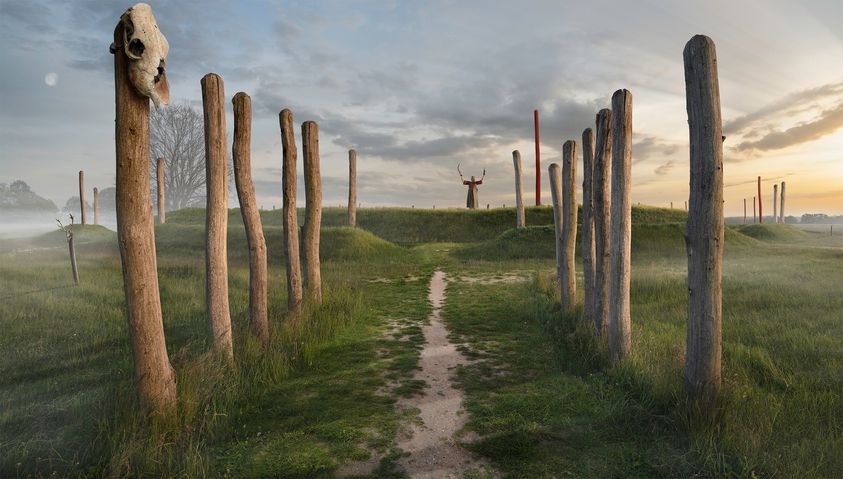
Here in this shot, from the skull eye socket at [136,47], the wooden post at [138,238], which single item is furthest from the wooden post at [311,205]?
the skull eye socket at [136,47]

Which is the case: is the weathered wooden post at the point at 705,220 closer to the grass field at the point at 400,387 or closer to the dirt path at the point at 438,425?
the grass field at the point at 400,387

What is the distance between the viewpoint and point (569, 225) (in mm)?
10727

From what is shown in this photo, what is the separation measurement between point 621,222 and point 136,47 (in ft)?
20.5

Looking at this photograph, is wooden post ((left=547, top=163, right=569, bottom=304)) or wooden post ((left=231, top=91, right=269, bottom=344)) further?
wooden post ((left=547, top=163, right=569, bottom=304))

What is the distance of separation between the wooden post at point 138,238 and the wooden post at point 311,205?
20.2 ft

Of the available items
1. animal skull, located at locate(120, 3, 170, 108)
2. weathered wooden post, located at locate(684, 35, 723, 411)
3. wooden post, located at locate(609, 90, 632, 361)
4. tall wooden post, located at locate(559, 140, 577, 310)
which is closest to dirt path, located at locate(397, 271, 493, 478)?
wooden post, located at locate(609, 90, 632, 361)

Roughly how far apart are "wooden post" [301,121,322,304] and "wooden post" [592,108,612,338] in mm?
6334

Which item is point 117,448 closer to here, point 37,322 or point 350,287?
point 37,322

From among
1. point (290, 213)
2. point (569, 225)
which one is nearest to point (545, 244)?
point (569, 225)

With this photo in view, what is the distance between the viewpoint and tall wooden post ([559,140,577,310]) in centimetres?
1043

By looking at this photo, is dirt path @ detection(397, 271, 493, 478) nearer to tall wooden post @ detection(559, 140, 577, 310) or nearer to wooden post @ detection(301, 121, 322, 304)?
tall wooden post @ detection(559, 140, 577, 310)

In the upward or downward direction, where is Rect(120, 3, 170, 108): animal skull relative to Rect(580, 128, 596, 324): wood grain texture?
upward

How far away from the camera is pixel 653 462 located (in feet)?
14.8

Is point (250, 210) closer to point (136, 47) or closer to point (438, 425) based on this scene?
point (136, 47)
